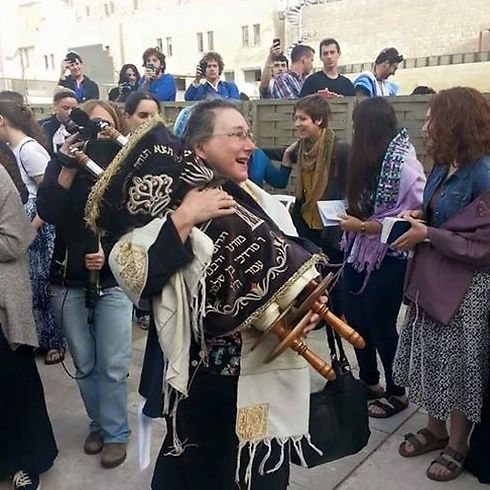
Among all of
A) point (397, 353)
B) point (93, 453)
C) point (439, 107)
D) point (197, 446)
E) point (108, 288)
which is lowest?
point (93, 453)

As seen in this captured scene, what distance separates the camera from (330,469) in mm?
2896

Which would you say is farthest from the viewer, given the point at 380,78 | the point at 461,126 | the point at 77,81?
the point at 77,81

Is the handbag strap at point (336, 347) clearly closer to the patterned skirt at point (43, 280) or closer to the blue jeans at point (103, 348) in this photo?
the blue jeans at point (103, 348)

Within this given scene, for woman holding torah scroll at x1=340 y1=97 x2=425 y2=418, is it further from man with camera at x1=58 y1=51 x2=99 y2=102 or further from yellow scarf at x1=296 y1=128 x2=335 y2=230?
man with camera at x1=58 y1=51 x2=99 y2=102

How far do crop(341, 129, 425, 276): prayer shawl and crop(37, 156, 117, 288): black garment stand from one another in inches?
56.3

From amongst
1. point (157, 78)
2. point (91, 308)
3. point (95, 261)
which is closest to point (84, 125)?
point (95, 261)

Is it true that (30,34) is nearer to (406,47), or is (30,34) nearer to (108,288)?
(406,47)

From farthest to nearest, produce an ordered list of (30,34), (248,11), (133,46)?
(30,34) → (133,46) → (248,11)

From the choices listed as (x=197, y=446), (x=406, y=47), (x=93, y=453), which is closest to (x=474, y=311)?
(x=197, y=446)

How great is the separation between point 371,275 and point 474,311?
75cm

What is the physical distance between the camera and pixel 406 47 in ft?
102

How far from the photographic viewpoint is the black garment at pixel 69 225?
258 centimetres

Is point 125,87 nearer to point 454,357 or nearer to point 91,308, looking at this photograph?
point 91,308

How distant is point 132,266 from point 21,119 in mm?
2574
